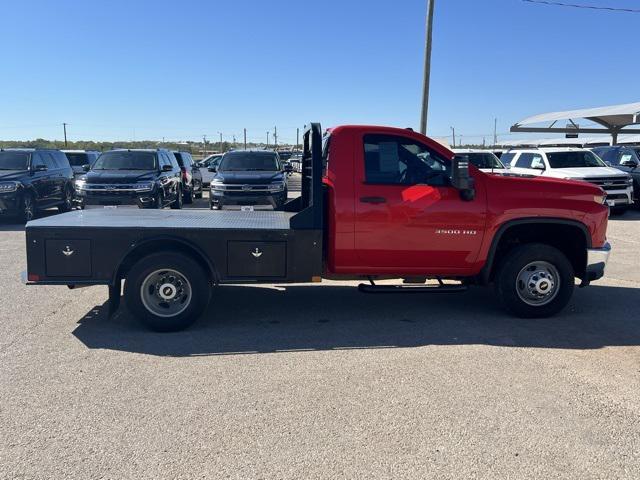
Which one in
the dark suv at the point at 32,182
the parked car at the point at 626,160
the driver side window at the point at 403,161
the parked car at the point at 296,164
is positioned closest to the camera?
the driver side window at the point at 403,161

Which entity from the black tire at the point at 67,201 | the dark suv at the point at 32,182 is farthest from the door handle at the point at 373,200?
the black tire at the point at 67,201

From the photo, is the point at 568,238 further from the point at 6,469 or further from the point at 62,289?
the point at 62,289

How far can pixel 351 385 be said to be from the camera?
4551 mm

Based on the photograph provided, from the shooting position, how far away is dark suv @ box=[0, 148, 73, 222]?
47.9ft

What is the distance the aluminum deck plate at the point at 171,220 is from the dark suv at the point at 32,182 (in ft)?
28.7

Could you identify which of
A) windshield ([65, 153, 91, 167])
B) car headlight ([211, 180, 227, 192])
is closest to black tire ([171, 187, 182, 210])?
car headlight ([211, 180, 227, 192])

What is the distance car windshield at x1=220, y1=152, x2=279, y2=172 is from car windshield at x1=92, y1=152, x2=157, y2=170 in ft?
6.37

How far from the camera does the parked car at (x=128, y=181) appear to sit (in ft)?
44.4

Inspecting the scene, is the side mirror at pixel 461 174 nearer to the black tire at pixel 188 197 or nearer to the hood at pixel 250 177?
the hood at pixel 250 177

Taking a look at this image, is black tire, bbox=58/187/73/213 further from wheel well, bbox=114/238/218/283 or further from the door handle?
the door handle

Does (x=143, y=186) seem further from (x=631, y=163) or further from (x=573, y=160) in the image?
(x=631, y=163)

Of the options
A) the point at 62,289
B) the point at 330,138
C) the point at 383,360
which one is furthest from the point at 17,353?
the point at 330,138

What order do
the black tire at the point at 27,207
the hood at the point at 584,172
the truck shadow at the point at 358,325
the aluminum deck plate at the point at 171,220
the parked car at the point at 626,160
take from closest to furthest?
the truck shadow at the point at 358,325 → the aluminum deck plate at the point at 171,220 → the black tire at the point at 27,207 → the hood at the point at 584,172 → the parked car at the point at 626,160

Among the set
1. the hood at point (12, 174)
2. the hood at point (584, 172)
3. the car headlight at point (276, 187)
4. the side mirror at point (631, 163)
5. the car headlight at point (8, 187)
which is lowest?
the car headlight at point (8, 187)
